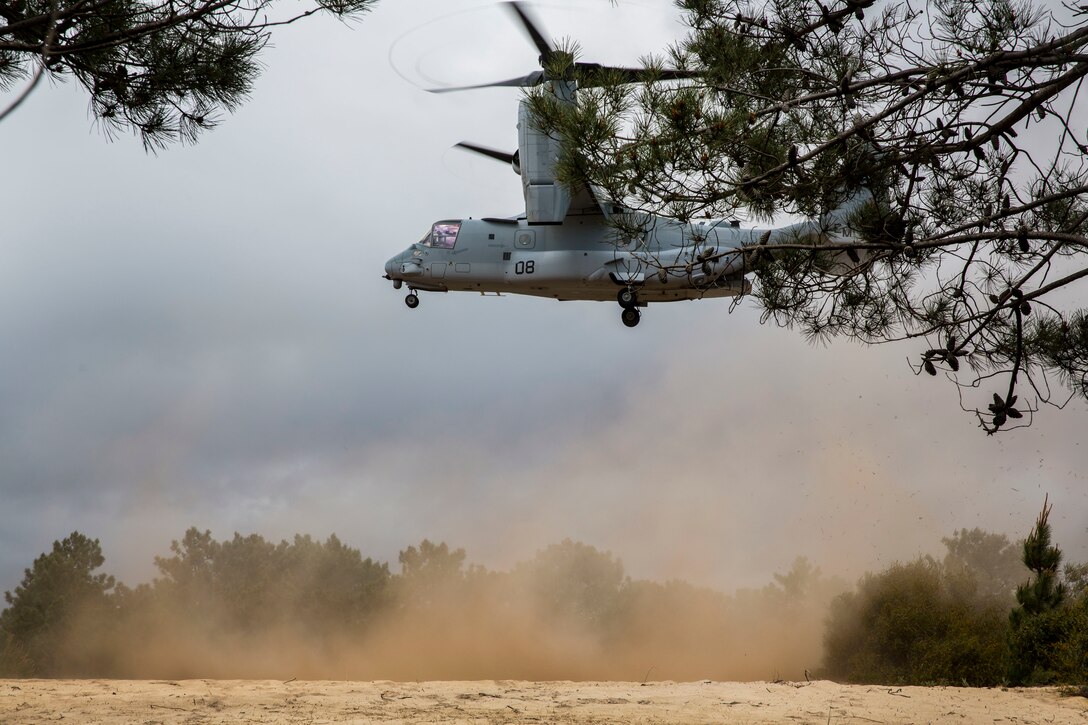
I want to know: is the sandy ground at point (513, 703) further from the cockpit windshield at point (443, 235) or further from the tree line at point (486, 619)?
the cockpit windshield at point (443, 235)

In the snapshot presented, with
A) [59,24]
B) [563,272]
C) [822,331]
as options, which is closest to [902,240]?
→ [822,331]

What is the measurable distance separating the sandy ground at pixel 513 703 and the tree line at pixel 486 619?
5859 millimetres

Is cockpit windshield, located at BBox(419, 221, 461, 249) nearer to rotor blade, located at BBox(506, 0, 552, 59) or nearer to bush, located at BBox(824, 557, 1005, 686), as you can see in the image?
rotor blade, located at BBox(506, 0, 552, 59)

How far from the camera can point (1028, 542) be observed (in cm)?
1345

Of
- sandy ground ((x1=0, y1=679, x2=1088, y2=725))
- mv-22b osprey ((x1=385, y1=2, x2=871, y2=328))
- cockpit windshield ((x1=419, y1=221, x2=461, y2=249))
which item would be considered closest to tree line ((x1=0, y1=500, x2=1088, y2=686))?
sandy ground ((x1=0, y1=679, x2=1088, y2=725))

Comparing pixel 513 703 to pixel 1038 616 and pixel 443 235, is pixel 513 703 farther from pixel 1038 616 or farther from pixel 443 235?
pixel 443 235

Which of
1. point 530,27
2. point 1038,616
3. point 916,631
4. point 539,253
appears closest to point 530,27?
point 530,27

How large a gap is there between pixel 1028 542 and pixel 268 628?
21.8 metres

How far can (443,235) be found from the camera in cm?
1992

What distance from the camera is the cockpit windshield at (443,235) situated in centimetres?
1980

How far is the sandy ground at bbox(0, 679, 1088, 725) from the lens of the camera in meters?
8.30

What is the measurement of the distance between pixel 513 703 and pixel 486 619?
16.7 metres

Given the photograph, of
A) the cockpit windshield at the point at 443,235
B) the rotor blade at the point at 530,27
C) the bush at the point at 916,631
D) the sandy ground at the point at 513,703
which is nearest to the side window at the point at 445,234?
the cockpit windshield at the point at 443,235

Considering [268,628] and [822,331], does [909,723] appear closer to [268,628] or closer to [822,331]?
[822,331]
